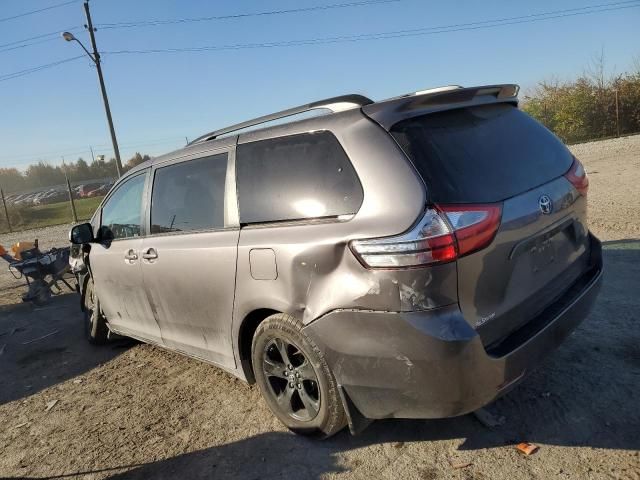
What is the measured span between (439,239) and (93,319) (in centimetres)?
442

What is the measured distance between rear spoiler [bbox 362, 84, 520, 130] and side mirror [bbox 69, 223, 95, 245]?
329 centimetres

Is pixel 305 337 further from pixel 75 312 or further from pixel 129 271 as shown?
pixel 75 312

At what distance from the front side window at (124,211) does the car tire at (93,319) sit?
82cm

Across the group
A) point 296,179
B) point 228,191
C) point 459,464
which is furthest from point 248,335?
point 459,464

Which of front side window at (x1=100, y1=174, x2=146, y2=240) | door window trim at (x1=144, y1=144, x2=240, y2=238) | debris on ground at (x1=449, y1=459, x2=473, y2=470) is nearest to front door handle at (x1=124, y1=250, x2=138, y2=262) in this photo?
front side window at (x1=100, y1=174, x2=146, y2=240)

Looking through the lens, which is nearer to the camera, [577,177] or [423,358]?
[423,358]

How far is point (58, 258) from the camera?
7.75 meters

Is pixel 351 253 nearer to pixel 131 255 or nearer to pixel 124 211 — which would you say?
pixel 131 255

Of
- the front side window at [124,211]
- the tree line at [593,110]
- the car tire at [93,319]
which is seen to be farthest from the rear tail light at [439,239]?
the tree line at [593,110]

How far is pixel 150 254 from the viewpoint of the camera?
392 centimetres

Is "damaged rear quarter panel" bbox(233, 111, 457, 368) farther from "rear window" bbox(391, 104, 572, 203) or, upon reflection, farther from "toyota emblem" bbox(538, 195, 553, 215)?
"toyota emblem" bbox(538, 195, 553, 215)

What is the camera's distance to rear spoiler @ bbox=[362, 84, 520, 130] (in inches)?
100

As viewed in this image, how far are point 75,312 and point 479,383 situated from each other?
250 inches

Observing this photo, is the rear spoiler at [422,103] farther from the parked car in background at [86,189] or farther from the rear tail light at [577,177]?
the parked car in background at [86,189]
